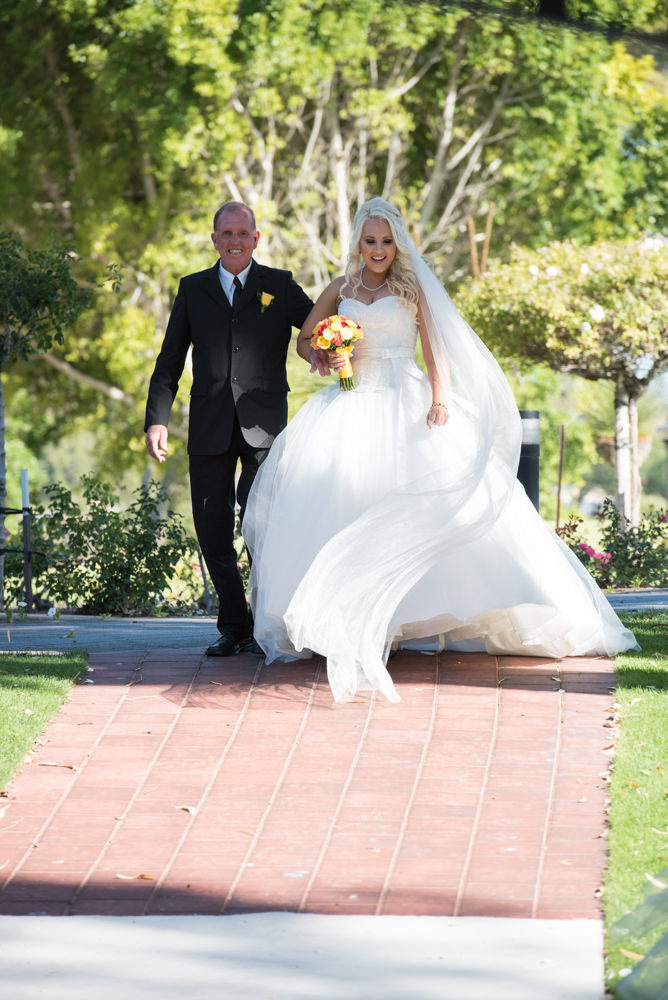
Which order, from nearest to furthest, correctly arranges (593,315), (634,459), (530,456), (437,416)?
(437,416), (530,456), (593,315), (634,459)

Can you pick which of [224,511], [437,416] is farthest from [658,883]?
[224,511]

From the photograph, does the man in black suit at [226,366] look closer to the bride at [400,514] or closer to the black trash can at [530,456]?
the bride at [400,514]

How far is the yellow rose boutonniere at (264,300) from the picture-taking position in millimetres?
6473

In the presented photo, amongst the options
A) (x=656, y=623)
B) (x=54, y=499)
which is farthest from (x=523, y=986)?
(x=54, y=499)

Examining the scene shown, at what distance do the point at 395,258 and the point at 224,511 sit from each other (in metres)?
1.51

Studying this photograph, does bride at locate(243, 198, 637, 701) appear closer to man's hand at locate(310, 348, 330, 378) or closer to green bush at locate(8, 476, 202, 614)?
man's hand at locate(310, 348, 330, 378)

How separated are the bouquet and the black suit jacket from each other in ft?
0.97

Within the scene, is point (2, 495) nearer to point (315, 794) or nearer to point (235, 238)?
point (235, 238)

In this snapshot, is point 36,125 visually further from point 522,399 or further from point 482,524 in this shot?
point 482,524

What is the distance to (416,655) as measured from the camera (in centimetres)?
655

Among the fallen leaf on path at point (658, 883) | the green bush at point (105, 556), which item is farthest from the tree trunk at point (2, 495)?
the fallen leaf on path at point (658, 883)

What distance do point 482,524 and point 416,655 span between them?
898 millimetres

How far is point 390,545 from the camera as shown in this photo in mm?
5934

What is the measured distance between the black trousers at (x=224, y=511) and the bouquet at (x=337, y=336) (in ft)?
1.96
